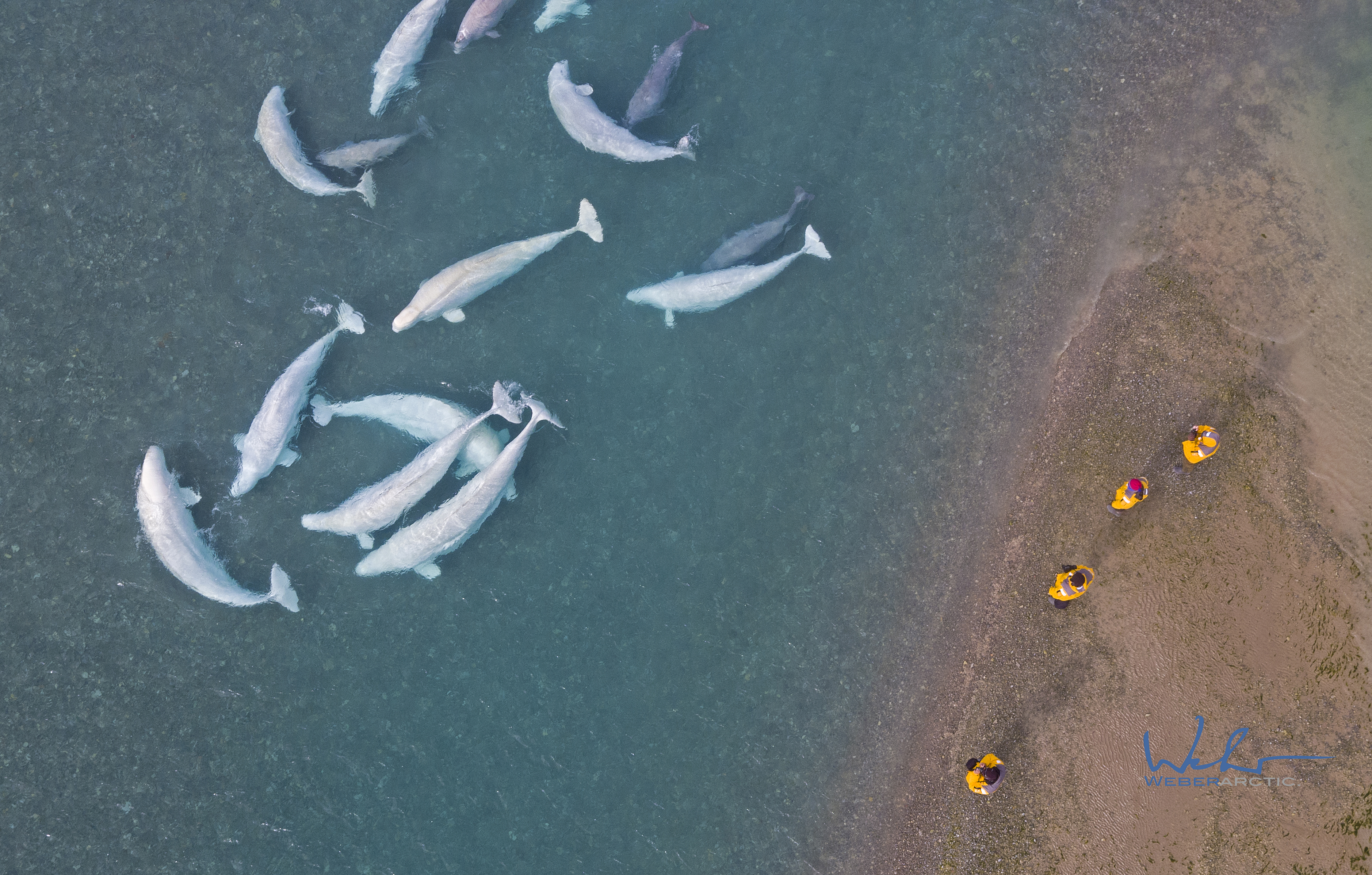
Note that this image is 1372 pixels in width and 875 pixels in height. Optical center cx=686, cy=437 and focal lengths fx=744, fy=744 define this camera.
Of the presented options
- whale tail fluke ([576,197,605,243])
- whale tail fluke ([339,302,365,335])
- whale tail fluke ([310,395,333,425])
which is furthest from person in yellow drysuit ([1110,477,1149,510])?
whale tail fluke ([310,395,333,425])

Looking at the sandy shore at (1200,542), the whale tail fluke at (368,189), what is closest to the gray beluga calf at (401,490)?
the whale tail fluke at (368,189)

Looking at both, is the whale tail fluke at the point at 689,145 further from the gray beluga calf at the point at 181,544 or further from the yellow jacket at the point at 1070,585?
the gray beluga calf at the point at 181,544

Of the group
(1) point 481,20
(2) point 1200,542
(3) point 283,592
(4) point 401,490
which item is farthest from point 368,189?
(2) point 1200,542

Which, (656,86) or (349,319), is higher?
(656,86)

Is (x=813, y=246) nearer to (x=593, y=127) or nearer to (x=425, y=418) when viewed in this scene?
(x=593, y=127)

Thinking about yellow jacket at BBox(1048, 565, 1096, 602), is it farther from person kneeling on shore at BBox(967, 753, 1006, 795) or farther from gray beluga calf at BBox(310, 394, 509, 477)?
gray beluga calf at BBox(310, 394, 509, 477)

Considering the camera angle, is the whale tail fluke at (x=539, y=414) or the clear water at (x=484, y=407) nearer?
the whale tail fluke at (x=539, y=414)

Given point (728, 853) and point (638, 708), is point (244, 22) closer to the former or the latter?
point (638, 708)
